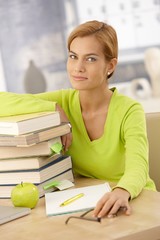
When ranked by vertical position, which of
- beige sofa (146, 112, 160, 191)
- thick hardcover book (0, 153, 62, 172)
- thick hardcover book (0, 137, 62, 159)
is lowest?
beige sofa (146, 112, 160, 191)

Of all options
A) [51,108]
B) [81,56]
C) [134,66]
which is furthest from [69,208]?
[134,66]

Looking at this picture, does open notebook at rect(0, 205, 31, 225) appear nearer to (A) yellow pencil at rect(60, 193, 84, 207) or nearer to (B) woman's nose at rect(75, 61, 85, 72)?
(A) yellow pencil at rect(60, 193, 84, 207)

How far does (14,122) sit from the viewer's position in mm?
1772

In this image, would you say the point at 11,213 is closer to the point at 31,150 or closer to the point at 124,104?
the point at 31,150

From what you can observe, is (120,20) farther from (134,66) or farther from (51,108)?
(51,108)

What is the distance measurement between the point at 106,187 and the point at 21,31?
8.56ft

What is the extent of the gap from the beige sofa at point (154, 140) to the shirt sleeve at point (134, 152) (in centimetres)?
17

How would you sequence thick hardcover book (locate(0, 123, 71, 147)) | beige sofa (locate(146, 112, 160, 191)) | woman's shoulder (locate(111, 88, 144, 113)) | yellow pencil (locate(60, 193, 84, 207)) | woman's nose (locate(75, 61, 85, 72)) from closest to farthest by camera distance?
yellow pencil (locate(60, 193, 84, 207)), thick hardcover book (locate(0, 123, 71, 147)), woman's nose (locate(75, 61, 85, 72)), woman's shoulder (locate(111, 88, 144, 113)), beige sofa (locate(146, 112, 160, 191))

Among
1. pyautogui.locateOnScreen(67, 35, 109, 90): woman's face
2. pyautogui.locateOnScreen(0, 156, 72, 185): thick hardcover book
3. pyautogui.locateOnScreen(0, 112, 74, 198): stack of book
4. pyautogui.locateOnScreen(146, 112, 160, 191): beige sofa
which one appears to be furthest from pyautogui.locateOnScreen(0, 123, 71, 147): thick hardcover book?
pyautogui.locateOnScreen(146, 112, 160, 191): beige sofa

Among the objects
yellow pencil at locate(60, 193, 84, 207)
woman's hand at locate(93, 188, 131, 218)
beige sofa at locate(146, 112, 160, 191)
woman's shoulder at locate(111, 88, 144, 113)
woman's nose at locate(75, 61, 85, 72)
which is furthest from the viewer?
beige sofa at locate(146, 112, 160, 191)

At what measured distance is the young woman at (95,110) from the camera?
2016mm

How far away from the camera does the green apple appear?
5.49 ft

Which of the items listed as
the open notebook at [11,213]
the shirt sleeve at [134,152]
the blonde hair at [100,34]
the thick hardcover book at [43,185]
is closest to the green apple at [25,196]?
the open notebook at [11,213]

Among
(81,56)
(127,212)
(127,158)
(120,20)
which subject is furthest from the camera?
(120,20)
